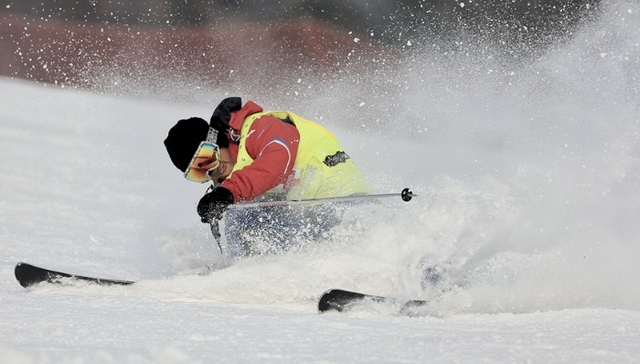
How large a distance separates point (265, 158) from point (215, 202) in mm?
304

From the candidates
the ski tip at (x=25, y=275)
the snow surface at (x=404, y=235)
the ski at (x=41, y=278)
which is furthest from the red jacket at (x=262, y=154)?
the ski tip at (x=25, y=275)

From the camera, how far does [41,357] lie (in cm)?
207

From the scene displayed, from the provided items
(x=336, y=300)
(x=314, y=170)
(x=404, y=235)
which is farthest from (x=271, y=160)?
(x=336, y=300)

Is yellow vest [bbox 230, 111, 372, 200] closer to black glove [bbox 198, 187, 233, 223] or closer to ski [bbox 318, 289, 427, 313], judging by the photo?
black glove [bbox 198, 187, 233, 223]

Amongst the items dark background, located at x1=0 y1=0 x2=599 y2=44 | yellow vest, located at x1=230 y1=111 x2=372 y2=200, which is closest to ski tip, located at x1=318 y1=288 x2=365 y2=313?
yellow vest, located at x1=230 y1=111 x2=372 y2=200

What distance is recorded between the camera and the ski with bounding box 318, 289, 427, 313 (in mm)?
2836

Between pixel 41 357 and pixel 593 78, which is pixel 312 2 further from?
pixel 41 357

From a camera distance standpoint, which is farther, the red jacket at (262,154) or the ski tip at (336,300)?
the red jacket at (262,154)

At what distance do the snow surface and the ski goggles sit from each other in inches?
17.5

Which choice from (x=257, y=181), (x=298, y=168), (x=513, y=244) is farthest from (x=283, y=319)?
(x=513, y=244)

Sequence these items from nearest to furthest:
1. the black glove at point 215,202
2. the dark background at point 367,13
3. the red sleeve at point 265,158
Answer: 1. the black glove at point 215,202
2. the red sleeve at point 265,158
3. the dark background at point 367,13

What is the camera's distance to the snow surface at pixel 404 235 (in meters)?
2.39

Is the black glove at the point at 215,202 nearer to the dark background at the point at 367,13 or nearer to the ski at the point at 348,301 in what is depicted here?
the ski at the point at 348,301

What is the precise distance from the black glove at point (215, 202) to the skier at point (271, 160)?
16 centimetres
